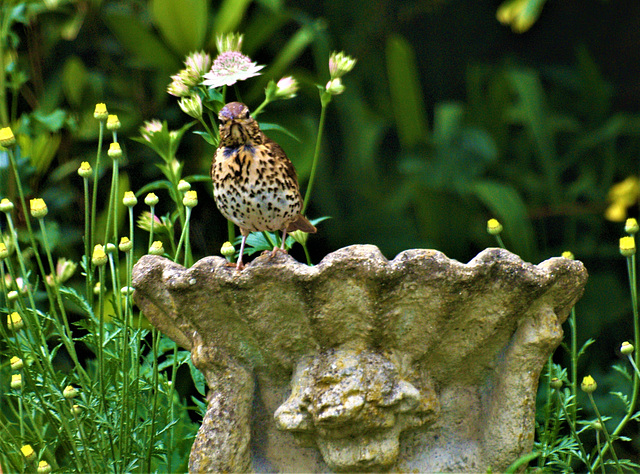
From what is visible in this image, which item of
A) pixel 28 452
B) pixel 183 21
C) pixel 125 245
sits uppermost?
pixel 183 21

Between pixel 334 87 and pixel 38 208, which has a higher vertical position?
pixel 334 87

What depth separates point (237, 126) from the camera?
1.16 metres

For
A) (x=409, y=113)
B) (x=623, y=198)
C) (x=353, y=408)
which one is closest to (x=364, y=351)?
(x=353, y=408)

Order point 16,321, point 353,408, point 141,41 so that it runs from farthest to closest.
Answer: point 141,41 < point 16,321 < point 353,408

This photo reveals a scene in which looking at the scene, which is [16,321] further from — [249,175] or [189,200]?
[249,175]

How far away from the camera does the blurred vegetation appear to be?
8.84 feet

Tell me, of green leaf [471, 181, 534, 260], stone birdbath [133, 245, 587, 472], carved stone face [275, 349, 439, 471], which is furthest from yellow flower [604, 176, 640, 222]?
carved stone face [275, 349, 439, 471]

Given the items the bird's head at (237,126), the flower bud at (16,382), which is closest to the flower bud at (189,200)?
the bird's head at (237,126)

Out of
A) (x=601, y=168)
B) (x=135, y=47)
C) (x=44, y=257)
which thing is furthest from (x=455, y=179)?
(x=44, y=257)

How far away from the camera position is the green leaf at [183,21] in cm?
250

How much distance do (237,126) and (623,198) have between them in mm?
2293

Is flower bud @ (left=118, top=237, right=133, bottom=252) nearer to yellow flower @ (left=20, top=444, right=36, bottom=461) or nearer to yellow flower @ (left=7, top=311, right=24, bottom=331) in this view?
yellow flower @ (left=7, top=311, right=24, bottom=331)

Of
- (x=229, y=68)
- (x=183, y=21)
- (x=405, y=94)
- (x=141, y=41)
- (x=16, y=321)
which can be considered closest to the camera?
(x=229, y=68)

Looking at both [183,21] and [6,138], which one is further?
[183,21]
